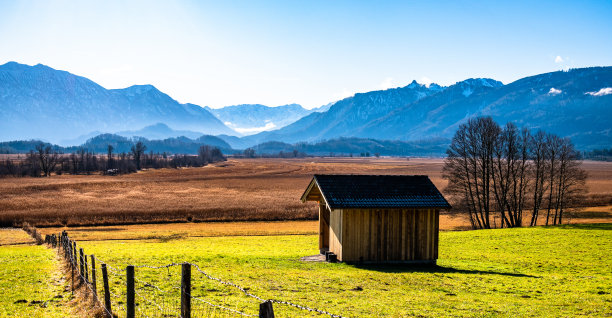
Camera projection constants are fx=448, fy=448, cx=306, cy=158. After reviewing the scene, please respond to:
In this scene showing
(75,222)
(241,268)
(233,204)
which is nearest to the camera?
(241,268)

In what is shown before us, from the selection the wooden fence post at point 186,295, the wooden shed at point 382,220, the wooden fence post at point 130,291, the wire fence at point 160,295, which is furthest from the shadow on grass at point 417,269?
the wooden fence post at point 186,295

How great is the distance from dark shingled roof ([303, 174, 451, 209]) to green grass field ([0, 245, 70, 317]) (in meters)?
13.7

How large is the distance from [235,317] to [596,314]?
12.0 metres

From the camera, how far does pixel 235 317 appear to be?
43.1 feet

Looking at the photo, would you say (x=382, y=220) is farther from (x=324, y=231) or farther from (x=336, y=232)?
(x=324, y=231)

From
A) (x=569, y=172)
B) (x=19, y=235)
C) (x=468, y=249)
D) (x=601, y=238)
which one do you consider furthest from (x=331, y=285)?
(x=569, y=172)

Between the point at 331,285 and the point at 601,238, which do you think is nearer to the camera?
the point at 331,285

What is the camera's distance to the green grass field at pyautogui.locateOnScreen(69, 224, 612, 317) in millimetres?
14984

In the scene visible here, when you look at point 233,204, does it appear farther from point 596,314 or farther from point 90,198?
point 596,314

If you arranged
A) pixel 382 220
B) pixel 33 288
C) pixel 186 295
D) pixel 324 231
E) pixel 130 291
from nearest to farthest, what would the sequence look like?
pixel 186 295 < pixel 130 291 < pixel 33 288 < pixel 382 220 < pixel 324 231

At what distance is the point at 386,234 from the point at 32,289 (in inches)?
672

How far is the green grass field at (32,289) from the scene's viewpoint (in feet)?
45.3

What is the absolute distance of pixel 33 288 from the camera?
664 inches

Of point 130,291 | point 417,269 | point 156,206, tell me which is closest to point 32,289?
point 130,291
